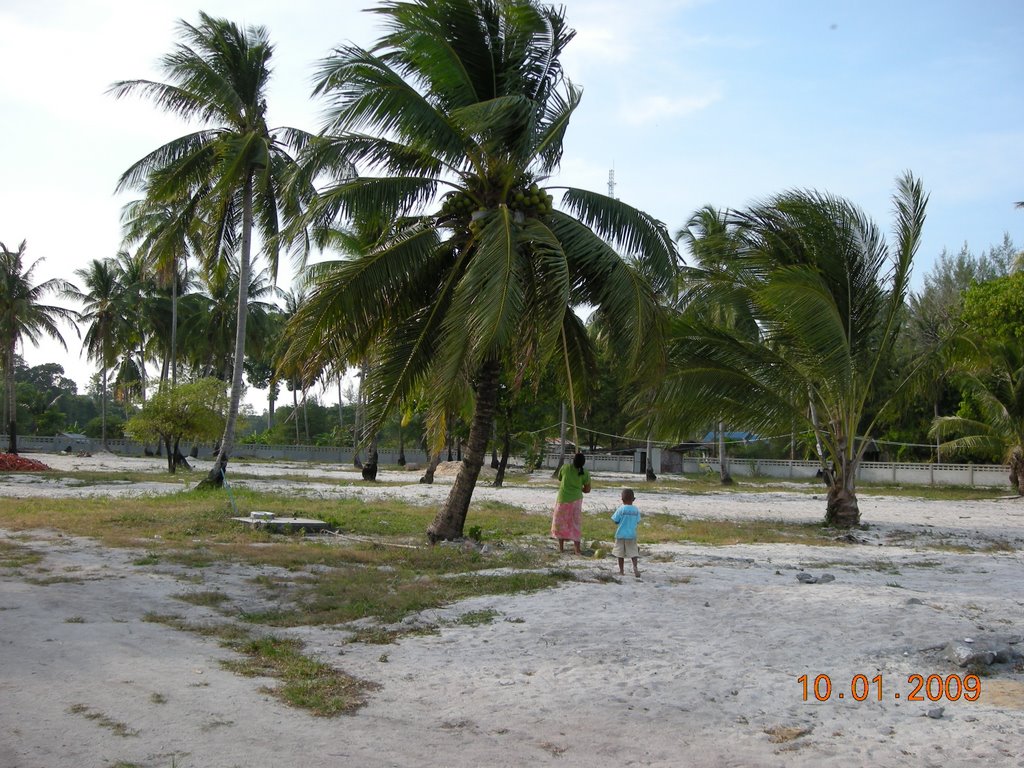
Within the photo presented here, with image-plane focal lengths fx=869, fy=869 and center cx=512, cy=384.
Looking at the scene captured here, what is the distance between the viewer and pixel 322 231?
12.4 m

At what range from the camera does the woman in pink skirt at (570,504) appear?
11812 millimetres

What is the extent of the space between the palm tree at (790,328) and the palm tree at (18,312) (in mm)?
35166

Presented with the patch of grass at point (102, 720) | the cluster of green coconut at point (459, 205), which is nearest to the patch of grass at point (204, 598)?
the patch of grass at point (102, 720)

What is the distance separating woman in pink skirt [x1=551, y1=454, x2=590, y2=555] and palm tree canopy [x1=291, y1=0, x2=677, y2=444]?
153 cm

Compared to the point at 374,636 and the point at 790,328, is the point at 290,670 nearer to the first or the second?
the point at 374,636

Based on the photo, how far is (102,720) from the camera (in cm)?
487

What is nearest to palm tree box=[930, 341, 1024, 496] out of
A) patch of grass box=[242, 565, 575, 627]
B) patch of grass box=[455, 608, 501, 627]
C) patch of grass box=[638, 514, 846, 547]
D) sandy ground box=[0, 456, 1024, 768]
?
patch of grass box=[638, 514, 846, 547]

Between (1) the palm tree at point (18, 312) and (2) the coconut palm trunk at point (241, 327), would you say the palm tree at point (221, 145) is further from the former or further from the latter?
(1) the palm tree at point (18, 312)

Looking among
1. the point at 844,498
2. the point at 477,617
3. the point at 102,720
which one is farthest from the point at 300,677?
the point at 844,498

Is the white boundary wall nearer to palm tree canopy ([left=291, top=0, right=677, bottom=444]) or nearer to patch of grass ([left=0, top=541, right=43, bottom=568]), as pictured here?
palm tree canopy ([left=291, top=0, right=677, bottom=444])

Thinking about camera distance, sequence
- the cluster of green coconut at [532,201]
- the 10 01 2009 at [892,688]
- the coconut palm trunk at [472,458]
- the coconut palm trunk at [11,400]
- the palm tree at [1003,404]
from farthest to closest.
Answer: the coconut palm trunk at [11,400] < the palm tree at [1003,404] < the coconut palm trunk at [472,458] < the cluster of green coconut at [532,201] < the 10 01 2009 at [892,688]

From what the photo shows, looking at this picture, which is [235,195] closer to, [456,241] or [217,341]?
[456,241]

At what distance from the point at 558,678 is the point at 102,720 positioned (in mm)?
2953

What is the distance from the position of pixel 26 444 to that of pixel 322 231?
54192 millimetres
